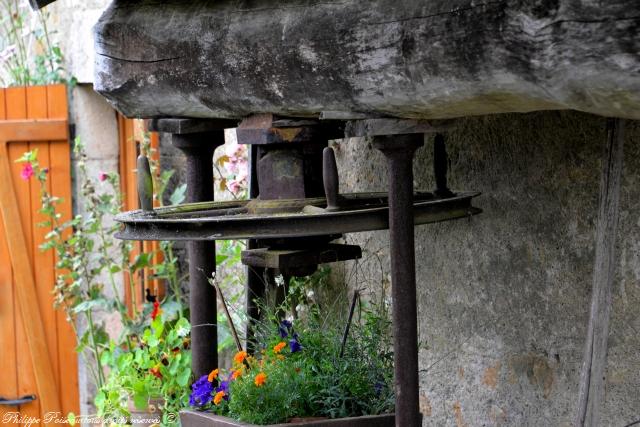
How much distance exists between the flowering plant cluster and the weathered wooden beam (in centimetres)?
71

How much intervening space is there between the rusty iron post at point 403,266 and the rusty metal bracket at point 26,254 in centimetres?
369

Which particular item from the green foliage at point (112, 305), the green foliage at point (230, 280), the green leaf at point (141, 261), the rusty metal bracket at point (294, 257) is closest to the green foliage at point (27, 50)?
the green foliage at point (112, 305)

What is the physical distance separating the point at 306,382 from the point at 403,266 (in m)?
0.53

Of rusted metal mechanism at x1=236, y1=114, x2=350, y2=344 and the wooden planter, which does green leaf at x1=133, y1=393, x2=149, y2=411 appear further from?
rusted metal mechanism at x1=236, y1=114, x2=350, y2=344

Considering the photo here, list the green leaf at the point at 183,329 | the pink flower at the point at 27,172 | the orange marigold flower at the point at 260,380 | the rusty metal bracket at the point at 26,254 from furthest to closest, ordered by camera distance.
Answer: the rusty metal bracket at the point at 26,254, the pink flower at the point at 27,172, the green leaf at the point at 183,329, the orange marigold flower at the point at 260,380

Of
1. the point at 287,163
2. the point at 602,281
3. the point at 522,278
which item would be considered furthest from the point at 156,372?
the point at 602,281

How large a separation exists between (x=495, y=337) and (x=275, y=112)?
973 mm

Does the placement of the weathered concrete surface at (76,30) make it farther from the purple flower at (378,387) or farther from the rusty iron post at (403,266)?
the rusty iron post at (403,266)

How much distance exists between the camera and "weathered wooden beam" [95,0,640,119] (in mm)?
1794

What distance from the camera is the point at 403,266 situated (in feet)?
7.96

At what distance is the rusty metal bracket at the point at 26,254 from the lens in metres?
5.66

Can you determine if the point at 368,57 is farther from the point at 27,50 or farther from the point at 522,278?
the point at 27,50

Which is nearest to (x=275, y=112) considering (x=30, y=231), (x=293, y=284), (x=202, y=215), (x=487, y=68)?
(x=202, y=215)

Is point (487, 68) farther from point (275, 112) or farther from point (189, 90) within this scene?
point (189, 90)
